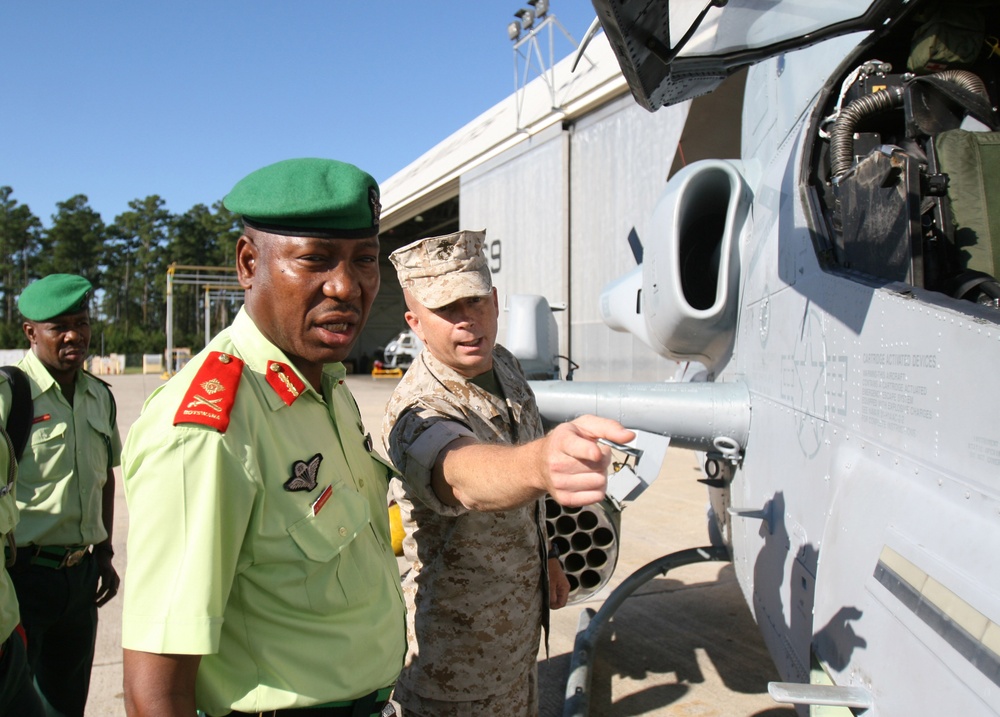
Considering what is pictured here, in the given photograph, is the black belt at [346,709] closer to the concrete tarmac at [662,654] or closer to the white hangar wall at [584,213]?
the concrete tarmac at [662,654]

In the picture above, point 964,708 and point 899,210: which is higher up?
point 899,210

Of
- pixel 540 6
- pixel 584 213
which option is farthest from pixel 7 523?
pixel 540 6

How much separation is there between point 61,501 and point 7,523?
0.71 m

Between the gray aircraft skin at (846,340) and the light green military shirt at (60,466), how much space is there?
207 centimetres

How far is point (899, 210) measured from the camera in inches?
72.6

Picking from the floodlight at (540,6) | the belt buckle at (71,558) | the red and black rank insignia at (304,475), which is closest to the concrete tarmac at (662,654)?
the belt buckle at (71,558)

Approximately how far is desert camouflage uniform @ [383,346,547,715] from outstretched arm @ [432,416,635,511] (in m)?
0.30

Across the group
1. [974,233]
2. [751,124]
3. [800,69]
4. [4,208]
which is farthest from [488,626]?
[4,208]

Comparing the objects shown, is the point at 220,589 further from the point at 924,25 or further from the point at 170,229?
the point at 170,229

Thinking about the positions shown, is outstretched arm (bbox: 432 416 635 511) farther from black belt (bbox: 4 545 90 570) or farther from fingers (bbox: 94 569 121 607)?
fingers (bbox: 94 569 121 607)

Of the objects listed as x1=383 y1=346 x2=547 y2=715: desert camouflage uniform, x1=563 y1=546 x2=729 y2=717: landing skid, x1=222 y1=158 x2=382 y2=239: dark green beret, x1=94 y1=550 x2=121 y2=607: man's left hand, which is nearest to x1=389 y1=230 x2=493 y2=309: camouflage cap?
x1=383 y1=346 x2=547 y2=715: desert camouflage uniform

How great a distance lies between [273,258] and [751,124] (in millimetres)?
2964

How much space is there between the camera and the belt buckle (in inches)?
104

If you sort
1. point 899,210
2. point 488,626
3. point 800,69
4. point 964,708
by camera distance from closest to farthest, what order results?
point 964,708
point 899,210
point 488,626
point 800,69
